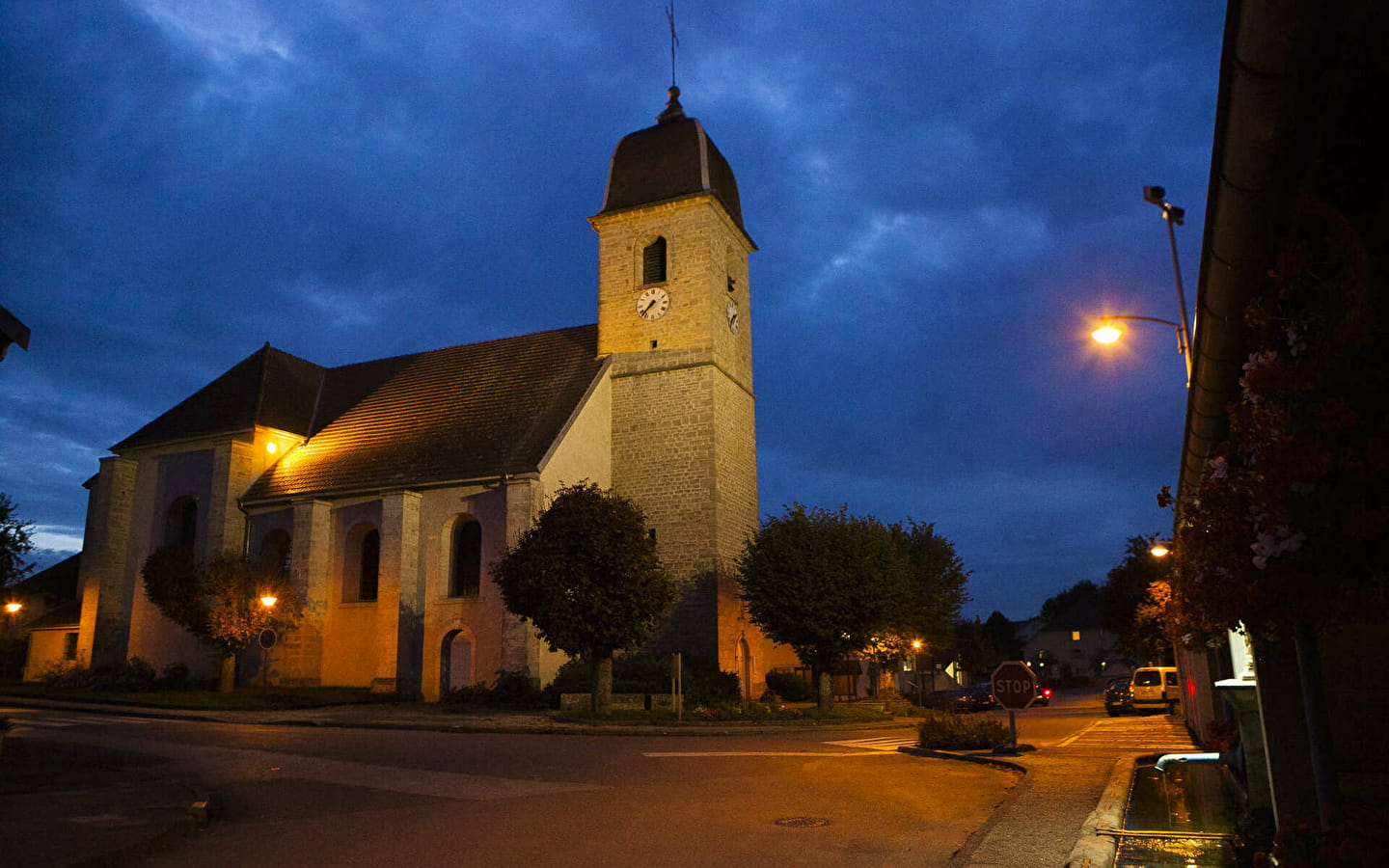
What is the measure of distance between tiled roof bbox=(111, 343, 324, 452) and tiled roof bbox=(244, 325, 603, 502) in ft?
3.58

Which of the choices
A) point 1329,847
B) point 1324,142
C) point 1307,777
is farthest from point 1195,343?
point 1307,777

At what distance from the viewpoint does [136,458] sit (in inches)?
1481

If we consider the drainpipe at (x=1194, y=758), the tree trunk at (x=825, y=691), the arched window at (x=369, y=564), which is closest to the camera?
the drainpipe at (x=1194, y=758)

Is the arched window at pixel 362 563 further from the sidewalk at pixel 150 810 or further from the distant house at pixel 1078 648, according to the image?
the distant house at pixel 1078 648

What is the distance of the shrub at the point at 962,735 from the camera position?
1634 cm

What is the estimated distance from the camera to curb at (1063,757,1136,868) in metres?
6.80

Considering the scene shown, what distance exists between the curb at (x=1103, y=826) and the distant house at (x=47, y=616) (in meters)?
41.2

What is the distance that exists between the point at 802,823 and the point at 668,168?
1168 inches

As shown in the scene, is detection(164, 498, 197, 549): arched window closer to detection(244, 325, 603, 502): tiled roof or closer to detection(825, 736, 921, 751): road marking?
detection(244, 325, 603, 502): tiled roof

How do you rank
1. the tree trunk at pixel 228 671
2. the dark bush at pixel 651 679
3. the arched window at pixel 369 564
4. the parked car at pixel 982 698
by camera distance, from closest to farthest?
the dark bush at pixel 651 679 → the tree trunk at pixel 228 671 → the arched window at pixel 369 564 → the parked car at pixel 982 698

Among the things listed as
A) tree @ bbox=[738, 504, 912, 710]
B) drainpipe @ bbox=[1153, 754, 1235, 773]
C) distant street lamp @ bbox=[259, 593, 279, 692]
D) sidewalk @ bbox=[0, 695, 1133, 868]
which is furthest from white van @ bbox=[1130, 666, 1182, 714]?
distant street lamp @ bbox=[259, 593, 279, 692]

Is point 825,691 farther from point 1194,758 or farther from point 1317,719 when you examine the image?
point 1317,719

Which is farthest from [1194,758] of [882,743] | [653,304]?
[653,304]

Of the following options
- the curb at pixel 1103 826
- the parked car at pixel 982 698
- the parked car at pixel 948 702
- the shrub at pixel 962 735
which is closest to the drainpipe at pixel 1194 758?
the curb at pixel 1103 826
